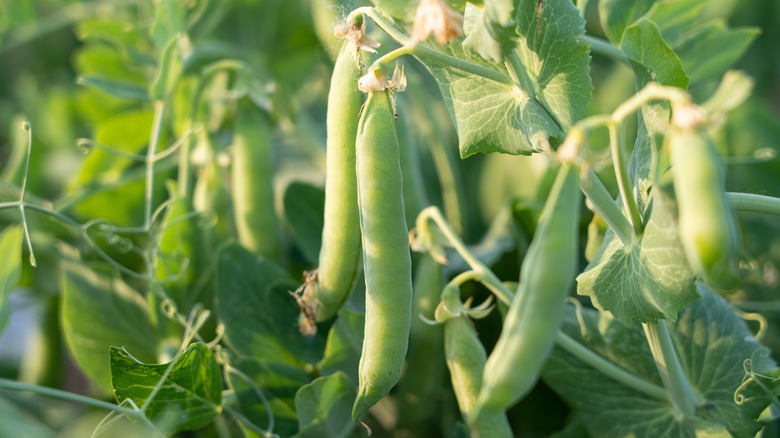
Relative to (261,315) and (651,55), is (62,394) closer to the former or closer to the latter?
(261,315)

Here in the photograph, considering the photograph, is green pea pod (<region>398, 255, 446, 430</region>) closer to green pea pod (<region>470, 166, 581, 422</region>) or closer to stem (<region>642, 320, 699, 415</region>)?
stem (<region>642, 320, 699, 415</region>)

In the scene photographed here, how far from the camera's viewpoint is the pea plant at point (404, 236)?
606 mm

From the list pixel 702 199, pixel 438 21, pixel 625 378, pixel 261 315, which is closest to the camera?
pixel 702 199

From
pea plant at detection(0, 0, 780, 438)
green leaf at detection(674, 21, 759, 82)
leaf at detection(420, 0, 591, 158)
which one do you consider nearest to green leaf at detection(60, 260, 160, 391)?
pea plant at detection(0, 0, 780, 438)

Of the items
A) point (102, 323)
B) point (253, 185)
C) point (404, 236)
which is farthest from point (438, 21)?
point (102, 323)

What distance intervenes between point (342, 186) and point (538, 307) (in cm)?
24

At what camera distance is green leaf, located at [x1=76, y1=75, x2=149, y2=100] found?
1044 mm

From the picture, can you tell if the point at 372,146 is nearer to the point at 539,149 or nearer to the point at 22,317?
the point at 539,149

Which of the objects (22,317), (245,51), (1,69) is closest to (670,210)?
(245,51)

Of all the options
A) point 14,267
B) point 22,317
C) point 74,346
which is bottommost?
point 22,317

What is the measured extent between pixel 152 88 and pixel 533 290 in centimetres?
62

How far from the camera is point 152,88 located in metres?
0.96

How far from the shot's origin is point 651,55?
673 millimetres

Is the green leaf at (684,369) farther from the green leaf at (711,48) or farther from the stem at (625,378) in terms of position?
the green leaf at (711,48)
